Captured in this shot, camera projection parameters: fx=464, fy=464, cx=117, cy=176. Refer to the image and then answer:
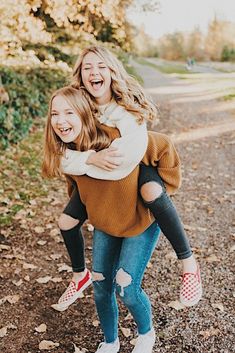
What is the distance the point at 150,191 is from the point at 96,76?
26.2 inches

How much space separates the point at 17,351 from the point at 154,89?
18.7 metres

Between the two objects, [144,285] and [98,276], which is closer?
[98,276]

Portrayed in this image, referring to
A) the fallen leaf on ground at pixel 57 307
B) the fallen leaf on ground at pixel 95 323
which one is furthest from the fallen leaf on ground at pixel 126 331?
the fallen leaf on ground at pixel 57 307

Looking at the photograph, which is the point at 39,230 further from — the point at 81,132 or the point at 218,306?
the point at 81,132

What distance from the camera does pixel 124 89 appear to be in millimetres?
2463

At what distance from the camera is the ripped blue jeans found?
2.49 meters

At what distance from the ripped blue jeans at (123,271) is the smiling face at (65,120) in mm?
584

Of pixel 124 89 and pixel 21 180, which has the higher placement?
pixel 124 89

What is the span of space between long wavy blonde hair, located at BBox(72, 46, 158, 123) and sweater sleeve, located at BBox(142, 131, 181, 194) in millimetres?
137

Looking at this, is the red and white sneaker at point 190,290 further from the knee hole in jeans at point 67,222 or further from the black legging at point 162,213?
the knee hole in jeans at point 67,222

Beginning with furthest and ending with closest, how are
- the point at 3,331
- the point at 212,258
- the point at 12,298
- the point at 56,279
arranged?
the point at 212,258, the point at 56,279, the point at 12,298, the point at 3,331

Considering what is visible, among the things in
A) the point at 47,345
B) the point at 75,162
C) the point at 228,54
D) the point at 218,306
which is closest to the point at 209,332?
the point at 218,306

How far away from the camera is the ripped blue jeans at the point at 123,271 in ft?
8.17

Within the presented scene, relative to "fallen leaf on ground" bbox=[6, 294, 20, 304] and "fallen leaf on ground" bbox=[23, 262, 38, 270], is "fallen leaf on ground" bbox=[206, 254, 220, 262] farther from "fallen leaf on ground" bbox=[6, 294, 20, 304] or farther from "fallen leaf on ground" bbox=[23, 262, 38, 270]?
"fallen leaf on ground" bbox=[6, 294, 20, 304]
